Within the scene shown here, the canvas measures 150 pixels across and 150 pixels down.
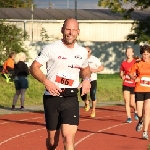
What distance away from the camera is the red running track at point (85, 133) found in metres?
14.3

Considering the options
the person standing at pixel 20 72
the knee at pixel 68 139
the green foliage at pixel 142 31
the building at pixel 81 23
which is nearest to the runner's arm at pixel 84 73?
the knee at pixel 68 139

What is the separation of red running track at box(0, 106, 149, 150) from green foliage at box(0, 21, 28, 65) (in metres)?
14.3

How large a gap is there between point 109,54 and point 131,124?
33672 millimetres

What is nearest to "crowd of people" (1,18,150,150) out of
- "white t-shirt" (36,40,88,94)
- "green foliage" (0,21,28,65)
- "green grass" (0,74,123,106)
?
"white t-shirt" (36,40,88,94)

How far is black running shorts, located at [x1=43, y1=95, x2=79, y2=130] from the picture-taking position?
33.0ft

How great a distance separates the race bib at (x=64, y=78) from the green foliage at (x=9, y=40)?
87.1 feet

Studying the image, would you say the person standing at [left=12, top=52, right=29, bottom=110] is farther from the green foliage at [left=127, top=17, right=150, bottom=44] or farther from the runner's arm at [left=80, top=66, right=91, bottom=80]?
the green foliage at [left=127, top=17, right=150, bottom=44]

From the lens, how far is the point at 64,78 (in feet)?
32.4

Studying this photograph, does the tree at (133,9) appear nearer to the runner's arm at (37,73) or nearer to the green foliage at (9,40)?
the green foliage at (9,40)

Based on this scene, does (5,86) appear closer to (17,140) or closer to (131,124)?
(131,124)

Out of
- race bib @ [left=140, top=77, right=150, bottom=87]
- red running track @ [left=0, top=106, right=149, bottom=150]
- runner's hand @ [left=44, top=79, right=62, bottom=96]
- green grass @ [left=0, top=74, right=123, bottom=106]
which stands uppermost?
runner's hand @ [left=44, top=79, right=62, bottom=96]

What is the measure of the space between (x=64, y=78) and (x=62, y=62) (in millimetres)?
214

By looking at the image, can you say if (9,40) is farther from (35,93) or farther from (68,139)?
(68,139)

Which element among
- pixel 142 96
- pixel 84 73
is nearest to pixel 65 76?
pixel 84 73
